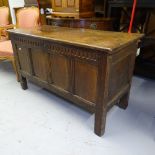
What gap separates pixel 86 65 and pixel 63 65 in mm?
276

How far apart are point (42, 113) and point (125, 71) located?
3.15 feet

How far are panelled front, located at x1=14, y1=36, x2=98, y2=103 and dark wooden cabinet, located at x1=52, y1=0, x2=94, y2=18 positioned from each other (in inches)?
33.8

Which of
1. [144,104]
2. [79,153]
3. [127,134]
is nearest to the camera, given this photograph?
[79,153]

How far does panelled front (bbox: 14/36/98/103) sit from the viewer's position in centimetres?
128

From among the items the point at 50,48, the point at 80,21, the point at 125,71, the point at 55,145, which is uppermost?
the point at 80,21

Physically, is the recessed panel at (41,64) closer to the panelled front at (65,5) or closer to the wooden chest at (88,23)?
the wooden chest at (88,23)

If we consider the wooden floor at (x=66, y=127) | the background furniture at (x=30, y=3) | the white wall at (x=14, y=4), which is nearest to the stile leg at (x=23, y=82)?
the wooden floor at (x=66, y=127)

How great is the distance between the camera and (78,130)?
1509 mm

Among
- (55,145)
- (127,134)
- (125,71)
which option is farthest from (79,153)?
(125,71)

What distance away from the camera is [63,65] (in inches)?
58.1

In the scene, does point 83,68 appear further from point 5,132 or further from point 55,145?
point 5,132

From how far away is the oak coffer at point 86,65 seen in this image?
1.18 meters

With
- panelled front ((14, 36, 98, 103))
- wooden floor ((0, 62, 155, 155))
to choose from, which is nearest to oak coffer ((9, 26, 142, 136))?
panelled front ((14, 36, 98, 103))

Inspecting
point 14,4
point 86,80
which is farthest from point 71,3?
point 14,4
